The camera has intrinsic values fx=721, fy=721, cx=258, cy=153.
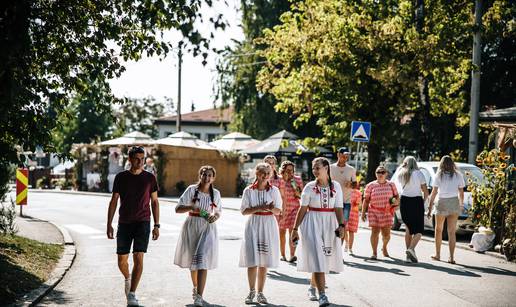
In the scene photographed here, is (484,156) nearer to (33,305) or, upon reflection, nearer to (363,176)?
(33,305)

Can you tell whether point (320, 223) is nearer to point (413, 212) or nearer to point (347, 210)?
point (347, 210)

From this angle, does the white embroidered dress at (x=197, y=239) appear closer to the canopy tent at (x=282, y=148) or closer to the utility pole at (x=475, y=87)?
the utility pole at (x=475, y=87)

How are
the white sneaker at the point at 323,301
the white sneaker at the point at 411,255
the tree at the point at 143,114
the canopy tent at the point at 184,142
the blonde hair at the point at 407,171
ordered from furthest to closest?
the tree at the point at 143,114
the canopy tent at the point at 184,142
the blonde hair at the point at 407,171
the white sneaker at the point at 411,255
the white sneaker at the point at 323,301

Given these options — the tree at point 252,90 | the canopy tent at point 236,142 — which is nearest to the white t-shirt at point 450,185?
the canopy tent at point 236,142

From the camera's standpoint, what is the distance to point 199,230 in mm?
8547

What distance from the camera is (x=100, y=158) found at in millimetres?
38781

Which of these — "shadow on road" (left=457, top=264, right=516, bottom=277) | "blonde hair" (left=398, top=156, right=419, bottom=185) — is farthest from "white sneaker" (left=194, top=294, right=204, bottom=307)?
"blonde hair" (left=398, top=156, right=419, bottom=185)

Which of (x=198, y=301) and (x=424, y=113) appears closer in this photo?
→ (x=198, y=301)

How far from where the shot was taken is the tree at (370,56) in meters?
25.2

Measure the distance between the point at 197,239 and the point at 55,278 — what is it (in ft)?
8.67

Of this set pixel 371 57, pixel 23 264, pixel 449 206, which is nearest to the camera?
pixel 23 264

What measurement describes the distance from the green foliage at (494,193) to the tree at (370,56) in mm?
10084

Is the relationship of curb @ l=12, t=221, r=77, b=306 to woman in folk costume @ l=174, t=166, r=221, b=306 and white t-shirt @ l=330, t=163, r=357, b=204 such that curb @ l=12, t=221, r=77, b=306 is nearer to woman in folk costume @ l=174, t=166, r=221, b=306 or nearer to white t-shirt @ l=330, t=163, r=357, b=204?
woman in folk costume @ l=174, t=166, r=221, b=306

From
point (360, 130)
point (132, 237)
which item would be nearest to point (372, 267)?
point (132, 237)
